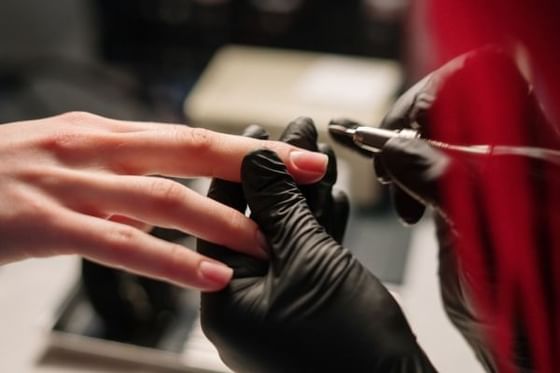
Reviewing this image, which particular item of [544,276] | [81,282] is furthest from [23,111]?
[544,276]

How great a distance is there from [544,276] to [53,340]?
2.14 ft

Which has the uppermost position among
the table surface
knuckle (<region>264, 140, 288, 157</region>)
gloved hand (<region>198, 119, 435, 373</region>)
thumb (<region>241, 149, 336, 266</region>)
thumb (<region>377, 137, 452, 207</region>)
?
thumb (<region>377, 137, 452, 207</region>)

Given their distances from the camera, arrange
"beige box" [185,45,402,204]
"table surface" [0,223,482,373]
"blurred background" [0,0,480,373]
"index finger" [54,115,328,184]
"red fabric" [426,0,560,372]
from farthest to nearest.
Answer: "beige box" [185,45,402,204] → "blurred background" [0,0,480,373] → "table surface" [0,223,482,373] → "index finger" [54,115,328,184] → "red fabric" [426,0,560,372]

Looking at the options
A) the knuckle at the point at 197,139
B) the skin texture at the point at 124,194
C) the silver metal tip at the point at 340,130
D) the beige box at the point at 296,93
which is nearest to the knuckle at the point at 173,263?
the skin texture at the point at 124,194

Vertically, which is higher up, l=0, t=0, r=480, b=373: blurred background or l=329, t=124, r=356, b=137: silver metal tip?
l=329, t=124, r=356, b=137: silver metal tip

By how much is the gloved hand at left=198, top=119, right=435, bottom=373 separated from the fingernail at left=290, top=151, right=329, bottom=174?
2cm

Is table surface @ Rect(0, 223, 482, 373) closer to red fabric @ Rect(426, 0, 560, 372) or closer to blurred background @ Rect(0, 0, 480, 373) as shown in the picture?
blurred background @ Rect(0, 0, 480, 373)

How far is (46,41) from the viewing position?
1.83 m

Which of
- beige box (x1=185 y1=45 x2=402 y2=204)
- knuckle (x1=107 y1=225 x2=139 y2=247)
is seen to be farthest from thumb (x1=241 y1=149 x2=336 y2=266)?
beige box (x1=185 y1=45 x2=402 y2=204)

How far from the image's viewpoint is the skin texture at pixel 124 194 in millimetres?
650

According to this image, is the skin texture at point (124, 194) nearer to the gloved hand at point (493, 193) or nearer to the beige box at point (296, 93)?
the gloved hand at point (493, 193)

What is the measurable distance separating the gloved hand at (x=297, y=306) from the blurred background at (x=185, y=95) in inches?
6.1

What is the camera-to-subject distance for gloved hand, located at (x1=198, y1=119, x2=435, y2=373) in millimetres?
611

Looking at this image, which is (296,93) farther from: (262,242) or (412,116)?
(262,242)
